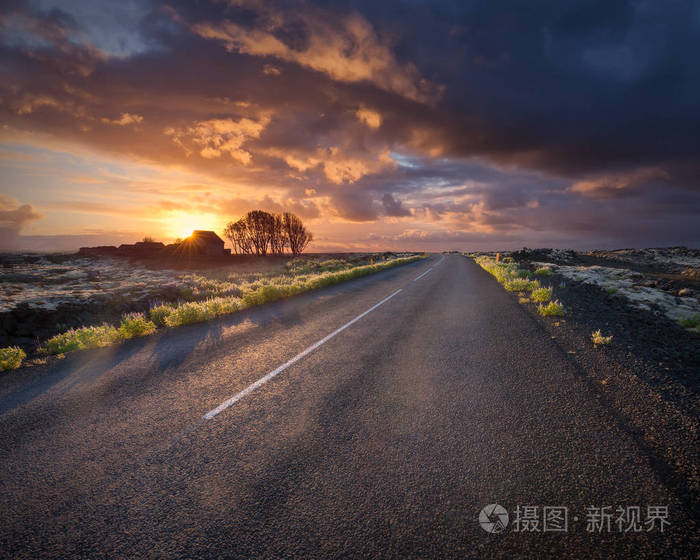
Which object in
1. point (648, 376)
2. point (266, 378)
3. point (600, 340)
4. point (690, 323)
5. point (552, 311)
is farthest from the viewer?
point (552, 311)

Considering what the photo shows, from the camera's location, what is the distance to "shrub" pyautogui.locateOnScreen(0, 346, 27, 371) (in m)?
5.80

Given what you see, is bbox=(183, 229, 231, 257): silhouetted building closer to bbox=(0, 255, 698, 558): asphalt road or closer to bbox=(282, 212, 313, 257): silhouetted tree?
bbox=(282, 212, 313, 257): silhouetted tree

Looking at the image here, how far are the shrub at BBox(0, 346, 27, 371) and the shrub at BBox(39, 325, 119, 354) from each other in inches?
26.0

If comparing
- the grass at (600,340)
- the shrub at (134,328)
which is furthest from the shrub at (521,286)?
the shrub at (134,328)

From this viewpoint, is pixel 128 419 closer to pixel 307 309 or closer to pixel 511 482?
pixel 511 482

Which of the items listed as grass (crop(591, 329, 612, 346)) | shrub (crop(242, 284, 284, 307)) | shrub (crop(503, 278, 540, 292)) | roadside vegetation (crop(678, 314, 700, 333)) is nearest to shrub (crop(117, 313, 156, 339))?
shrub (crop(242, 284, 284, 307))

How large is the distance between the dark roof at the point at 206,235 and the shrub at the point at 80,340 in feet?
183

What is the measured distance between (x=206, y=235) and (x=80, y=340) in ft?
191

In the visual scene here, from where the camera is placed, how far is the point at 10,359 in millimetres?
5941

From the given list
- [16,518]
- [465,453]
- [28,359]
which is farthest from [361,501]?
[28,359]

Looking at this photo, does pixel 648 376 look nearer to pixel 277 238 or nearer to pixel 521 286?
pixel 521 286

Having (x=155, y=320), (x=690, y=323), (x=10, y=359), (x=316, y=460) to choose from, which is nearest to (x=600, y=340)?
(x=690, y=323)

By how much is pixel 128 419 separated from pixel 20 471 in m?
1.02

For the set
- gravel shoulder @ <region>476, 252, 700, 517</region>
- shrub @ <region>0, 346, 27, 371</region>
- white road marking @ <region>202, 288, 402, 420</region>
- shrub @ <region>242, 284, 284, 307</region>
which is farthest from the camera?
shrub @ <region>242, 284, 284, 307</region>
